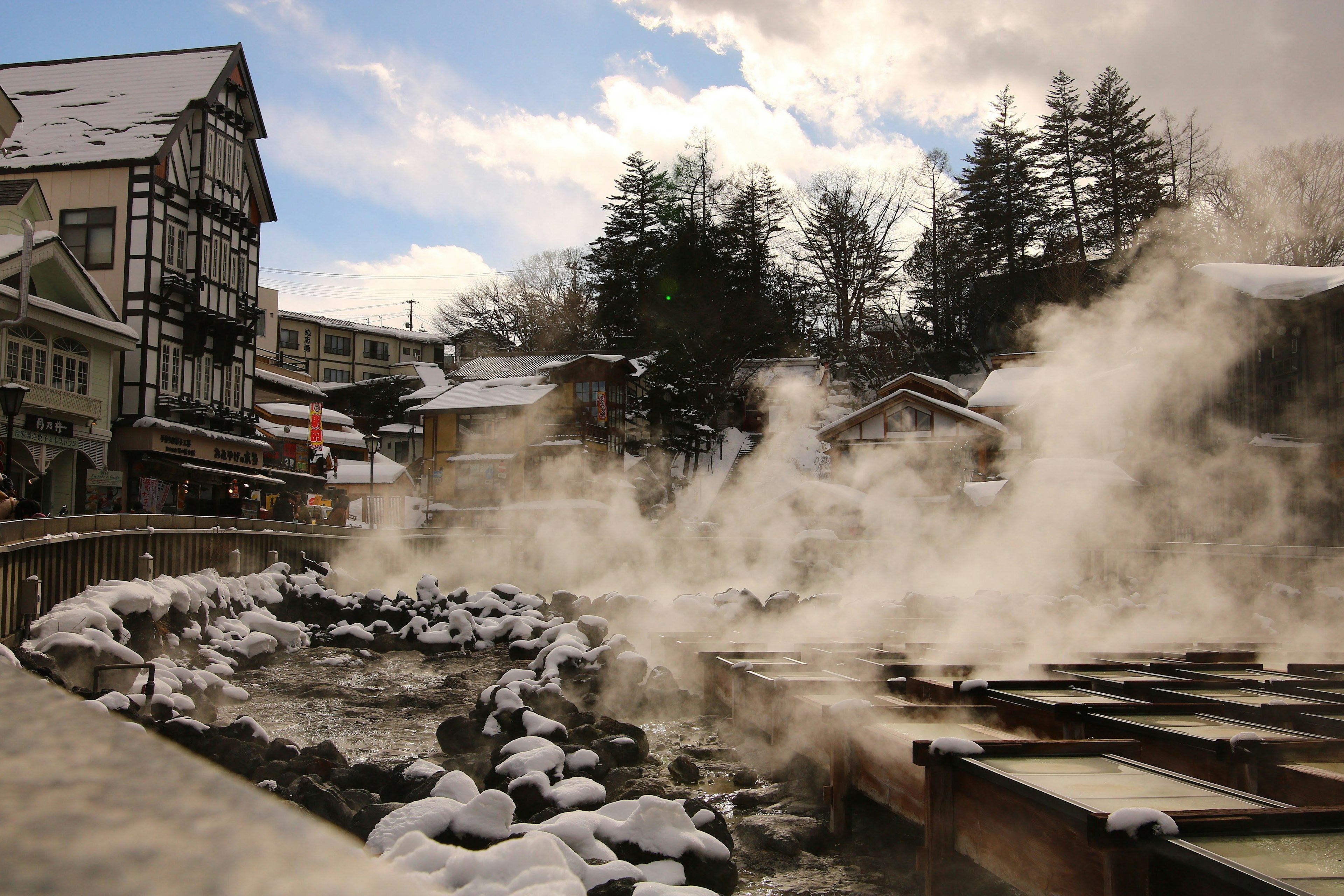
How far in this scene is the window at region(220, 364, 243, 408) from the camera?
29703mm

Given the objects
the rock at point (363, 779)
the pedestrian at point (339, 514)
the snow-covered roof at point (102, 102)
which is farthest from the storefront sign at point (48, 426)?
the rock at point (363, 779)

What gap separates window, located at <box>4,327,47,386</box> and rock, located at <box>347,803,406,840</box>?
18970mm

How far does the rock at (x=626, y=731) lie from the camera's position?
8.78m

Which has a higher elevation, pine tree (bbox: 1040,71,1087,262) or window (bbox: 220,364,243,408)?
pine tree (bbox: 1040,71,1087,262)

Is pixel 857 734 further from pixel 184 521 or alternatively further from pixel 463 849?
pixel 184 521

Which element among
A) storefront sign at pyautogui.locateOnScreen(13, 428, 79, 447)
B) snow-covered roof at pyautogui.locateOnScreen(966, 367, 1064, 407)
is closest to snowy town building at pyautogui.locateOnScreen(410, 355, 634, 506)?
snow-covered roof at pyautogui.locateOnScreen(966, 367, 1064, 407)

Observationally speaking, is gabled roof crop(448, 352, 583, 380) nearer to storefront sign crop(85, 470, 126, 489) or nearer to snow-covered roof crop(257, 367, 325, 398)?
snow-covered roof crop(257, 367, 325, 398)

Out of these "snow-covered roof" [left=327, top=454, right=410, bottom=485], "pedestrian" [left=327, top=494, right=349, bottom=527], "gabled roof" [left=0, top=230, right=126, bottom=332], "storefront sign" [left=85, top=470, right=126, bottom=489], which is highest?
"gabled roof" [left=0, top=230, right=126, bottom=332]

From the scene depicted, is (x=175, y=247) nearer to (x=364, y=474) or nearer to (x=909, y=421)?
(x=364, y=474)

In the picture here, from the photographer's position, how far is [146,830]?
79 cm

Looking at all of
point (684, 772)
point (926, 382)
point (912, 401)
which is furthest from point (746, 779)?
point (926, 382)

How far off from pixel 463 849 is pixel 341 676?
9.56m

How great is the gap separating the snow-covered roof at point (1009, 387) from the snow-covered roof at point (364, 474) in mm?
27399

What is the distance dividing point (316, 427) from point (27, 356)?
19.0 metres
